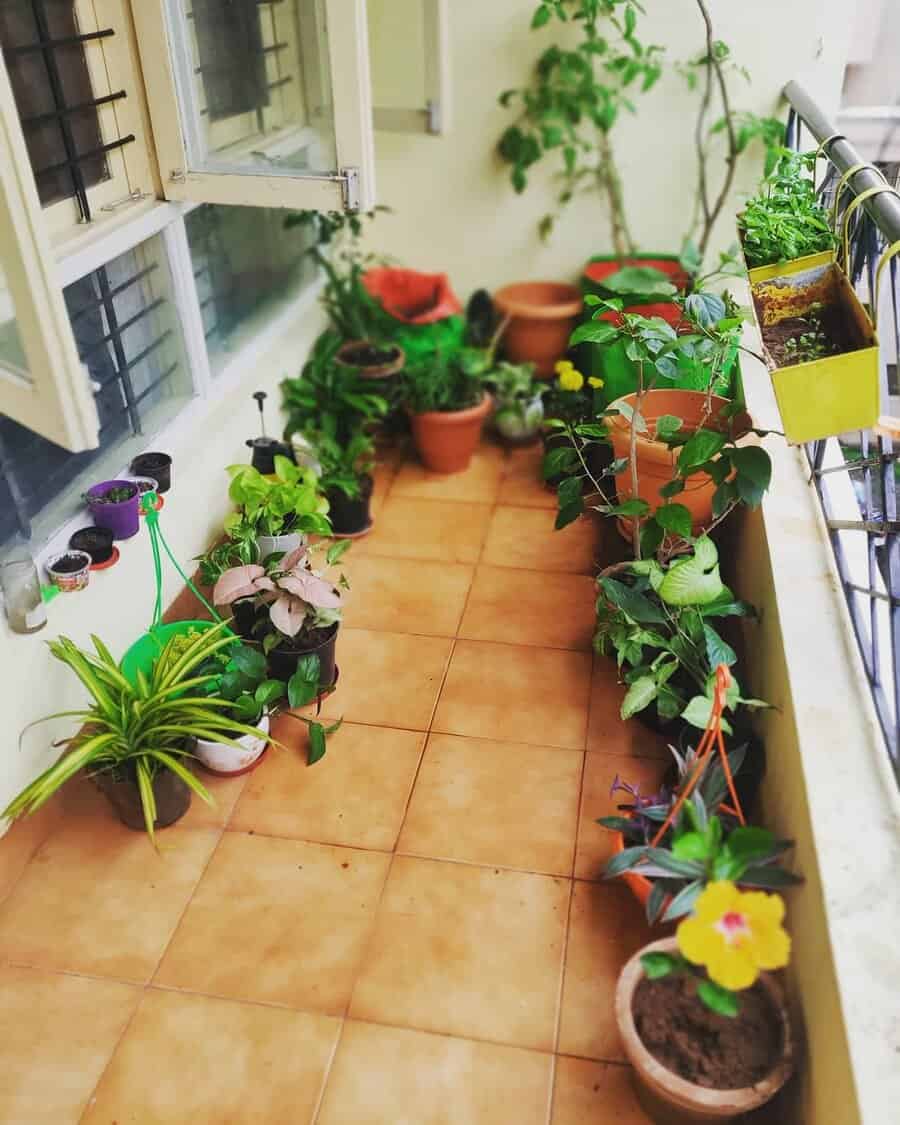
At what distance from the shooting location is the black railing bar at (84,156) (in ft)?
6.91

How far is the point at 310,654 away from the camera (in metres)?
2.34

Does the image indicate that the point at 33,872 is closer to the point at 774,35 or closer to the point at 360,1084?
the point at 360,1084

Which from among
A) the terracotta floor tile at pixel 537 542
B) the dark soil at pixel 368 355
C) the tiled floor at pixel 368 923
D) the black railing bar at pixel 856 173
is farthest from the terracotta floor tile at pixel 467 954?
the dark soil at pixel 368 355

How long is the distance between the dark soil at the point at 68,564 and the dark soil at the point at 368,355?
1567 millimetres

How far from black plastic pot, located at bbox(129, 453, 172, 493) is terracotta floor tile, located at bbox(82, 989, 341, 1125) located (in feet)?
4.17

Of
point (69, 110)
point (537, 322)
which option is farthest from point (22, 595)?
point (537, 322)

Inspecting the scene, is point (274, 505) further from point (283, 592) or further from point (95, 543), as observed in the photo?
point (95, 543)

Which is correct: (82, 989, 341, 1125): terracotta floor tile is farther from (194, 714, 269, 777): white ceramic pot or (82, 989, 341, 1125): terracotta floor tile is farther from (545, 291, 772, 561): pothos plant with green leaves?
(545, 291, 772, 561): pothos plant with green leaves

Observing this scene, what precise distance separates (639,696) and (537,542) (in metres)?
1.11

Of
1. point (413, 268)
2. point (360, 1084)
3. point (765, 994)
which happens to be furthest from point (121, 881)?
point (413, 268)

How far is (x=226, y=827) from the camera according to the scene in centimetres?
216

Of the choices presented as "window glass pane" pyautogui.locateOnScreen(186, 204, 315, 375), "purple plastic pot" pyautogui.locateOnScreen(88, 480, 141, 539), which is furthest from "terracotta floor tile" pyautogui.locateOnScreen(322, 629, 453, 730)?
"window glass pane" pyautogui.locateOnScreen(186, 204, 315, 375)

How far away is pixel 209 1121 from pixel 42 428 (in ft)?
4.17

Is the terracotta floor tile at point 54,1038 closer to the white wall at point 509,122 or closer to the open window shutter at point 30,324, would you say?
the open window shutter at point 30,324
